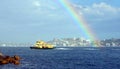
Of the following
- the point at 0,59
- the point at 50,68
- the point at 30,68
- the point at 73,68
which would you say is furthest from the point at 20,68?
the point at 0,59

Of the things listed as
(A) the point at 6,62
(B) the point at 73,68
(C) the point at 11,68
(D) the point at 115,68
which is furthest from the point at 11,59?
(D) the point at 115,68

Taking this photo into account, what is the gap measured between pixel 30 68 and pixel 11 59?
80.2 ft

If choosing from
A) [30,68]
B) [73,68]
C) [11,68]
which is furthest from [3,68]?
[73,68]

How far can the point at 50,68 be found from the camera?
8325cm

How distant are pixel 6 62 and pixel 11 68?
17.7 meters

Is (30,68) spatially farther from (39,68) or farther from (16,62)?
(16,62)

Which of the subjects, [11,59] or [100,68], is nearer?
[100,68]

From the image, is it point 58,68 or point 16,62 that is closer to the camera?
point 58,68

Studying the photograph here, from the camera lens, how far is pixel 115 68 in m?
84.6

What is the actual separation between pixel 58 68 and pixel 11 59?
2609 cm

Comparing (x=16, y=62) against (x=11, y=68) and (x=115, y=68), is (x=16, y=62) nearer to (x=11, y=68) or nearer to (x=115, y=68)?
(x=11, y=68)

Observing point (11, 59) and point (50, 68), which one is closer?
point (50, 68)

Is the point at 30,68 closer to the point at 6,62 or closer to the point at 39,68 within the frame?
the point at 39,68

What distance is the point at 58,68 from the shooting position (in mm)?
83625
